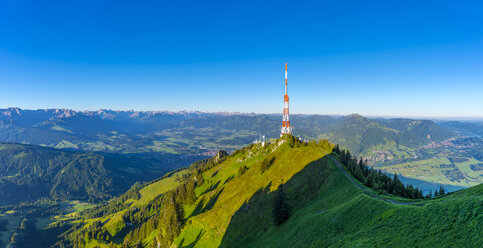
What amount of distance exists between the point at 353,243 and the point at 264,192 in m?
68.2

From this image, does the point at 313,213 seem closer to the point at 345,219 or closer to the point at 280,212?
the point at 280,212

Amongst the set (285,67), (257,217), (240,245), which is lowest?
(240,245)

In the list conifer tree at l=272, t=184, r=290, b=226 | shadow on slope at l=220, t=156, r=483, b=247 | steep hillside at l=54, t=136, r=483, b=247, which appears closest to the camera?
shadow on slope at l=220, t=156, r=483, b=247

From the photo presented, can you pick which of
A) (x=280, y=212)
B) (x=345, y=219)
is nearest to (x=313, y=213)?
(x=280, y=212)

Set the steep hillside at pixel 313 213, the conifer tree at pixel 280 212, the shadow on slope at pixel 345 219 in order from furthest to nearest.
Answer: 1. the conifer tree at pixel 280 212
2. the steep hillside at pixel 313 213
3. the shadow on slope at pixel 345 219

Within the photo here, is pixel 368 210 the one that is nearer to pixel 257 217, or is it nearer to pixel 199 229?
pixel 257 217

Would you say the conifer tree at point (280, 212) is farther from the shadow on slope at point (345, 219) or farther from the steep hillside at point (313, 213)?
the steep hillside at point (313, 213)

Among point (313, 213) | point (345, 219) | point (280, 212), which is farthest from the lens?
point (280, 212)

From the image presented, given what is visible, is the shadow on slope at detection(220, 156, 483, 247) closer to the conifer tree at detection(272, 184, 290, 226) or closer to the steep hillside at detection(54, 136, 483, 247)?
the steep hillside at detection(54, 136, 483, 247)

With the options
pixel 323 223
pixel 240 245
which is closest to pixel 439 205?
pixel 323 223

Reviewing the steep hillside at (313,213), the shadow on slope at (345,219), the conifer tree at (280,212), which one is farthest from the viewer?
the conifer tree at (280,212)

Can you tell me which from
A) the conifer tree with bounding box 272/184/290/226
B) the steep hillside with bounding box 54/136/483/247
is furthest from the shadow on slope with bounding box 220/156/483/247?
the conifer tree with bounding box 272/184/290/226

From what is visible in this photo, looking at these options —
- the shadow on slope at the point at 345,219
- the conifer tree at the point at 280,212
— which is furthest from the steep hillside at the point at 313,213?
the conifer tree at the point at 280,212

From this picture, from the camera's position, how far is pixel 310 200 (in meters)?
78.9
